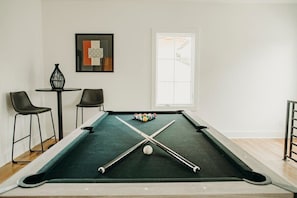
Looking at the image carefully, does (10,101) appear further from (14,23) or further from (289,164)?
(289,164)

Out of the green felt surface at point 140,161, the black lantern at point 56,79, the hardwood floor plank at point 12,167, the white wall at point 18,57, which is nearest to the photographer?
the green felt surface at point 140,161

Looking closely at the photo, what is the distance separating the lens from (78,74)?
189 inches

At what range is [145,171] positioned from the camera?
4.24ft

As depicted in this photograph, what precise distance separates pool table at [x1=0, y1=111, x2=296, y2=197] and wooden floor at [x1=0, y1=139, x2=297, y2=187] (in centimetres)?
169

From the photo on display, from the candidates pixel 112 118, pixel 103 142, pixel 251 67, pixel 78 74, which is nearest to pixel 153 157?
pixel 103 142

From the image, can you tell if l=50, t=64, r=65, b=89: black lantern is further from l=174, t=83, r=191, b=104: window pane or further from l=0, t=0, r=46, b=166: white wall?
l=174, t=83, r=191, b=104: window pane

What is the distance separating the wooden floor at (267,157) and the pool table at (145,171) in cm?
169

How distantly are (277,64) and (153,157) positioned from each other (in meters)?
4.19

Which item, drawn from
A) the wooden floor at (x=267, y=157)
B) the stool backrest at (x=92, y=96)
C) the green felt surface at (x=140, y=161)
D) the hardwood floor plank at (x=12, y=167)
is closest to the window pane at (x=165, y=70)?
the stool backrest at (x=92, y=96)

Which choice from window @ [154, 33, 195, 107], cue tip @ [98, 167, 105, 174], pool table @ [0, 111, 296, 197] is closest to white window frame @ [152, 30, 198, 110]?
window @ [154, 33, 195, 107]

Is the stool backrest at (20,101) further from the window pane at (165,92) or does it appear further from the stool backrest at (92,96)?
the window pane at (165,92)

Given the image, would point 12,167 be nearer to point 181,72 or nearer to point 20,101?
point 20,101

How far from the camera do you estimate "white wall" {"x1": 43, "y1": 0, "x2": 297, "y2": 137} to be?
15.5 feet

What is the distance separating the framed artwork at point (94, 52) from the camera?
473 centimetres
